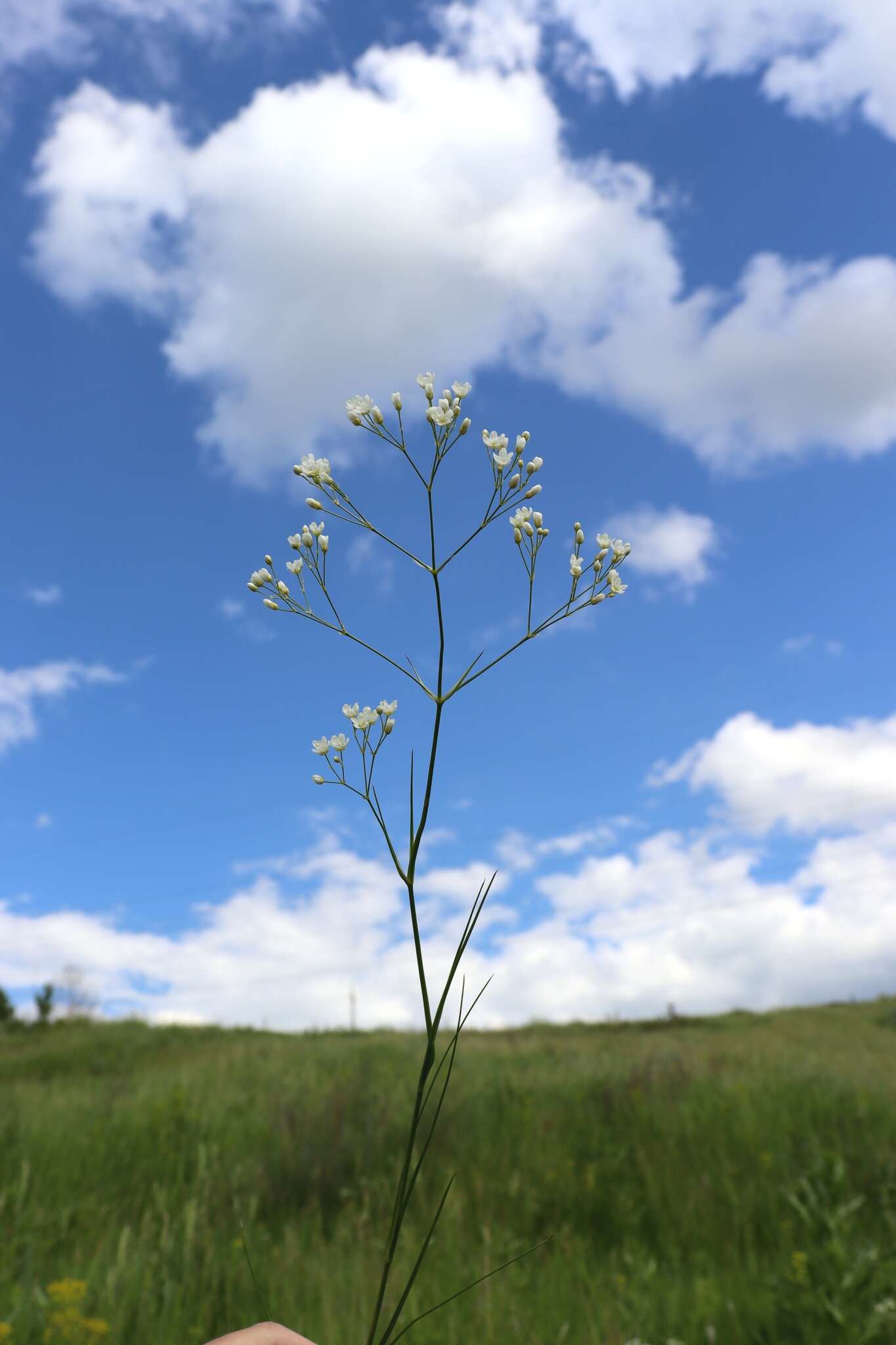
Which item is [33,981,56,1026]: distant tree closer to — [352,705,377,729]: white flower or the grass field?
the grass field

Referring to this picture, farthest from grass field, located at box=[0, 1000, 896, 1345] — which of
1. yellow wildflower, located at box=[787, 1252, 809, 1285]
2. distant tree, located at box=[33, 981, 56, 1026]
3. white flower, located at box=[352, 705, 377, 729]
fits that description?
distant tree, located at box=[33, 981, 56, 1026]

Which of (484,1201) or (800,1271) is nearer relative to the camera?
(800,1271)

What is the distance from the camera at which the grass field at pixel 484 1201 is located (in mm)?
4242

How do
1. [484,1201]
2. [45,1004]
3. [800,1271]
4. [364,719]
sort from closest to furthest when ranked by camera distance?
[364,719], [800,1271], [484,1201], [45,1004]

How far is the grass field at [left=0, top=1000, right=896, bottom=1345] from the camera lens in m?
4.24

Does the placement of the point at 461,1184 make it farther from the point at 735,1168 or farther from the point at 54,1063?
the point at 54,1063

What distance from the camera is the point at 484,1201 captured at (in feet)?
22.7

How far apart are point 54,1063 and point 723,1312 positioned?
53.3 ft

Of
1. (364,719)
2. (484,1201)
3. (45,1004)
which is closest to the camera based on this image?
(364,719)

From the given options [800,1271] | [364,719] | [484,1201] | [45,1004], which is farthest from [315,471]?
[45,1004]

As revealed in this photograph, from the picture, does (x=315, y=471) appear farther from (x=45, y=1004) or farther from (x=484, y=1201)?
(x=45, y=1004)

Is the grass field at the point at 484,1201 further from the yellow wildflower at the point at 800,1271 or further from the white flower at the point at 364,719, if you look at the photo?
the white flower at the point at 364,719

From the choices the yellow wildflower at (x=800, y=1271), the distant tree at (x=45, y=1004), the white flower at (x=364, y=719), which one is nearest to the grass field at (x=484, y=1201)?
the yellow wildflower at (x=800, y=1271)

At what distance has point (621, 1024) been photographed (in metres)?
25.6
